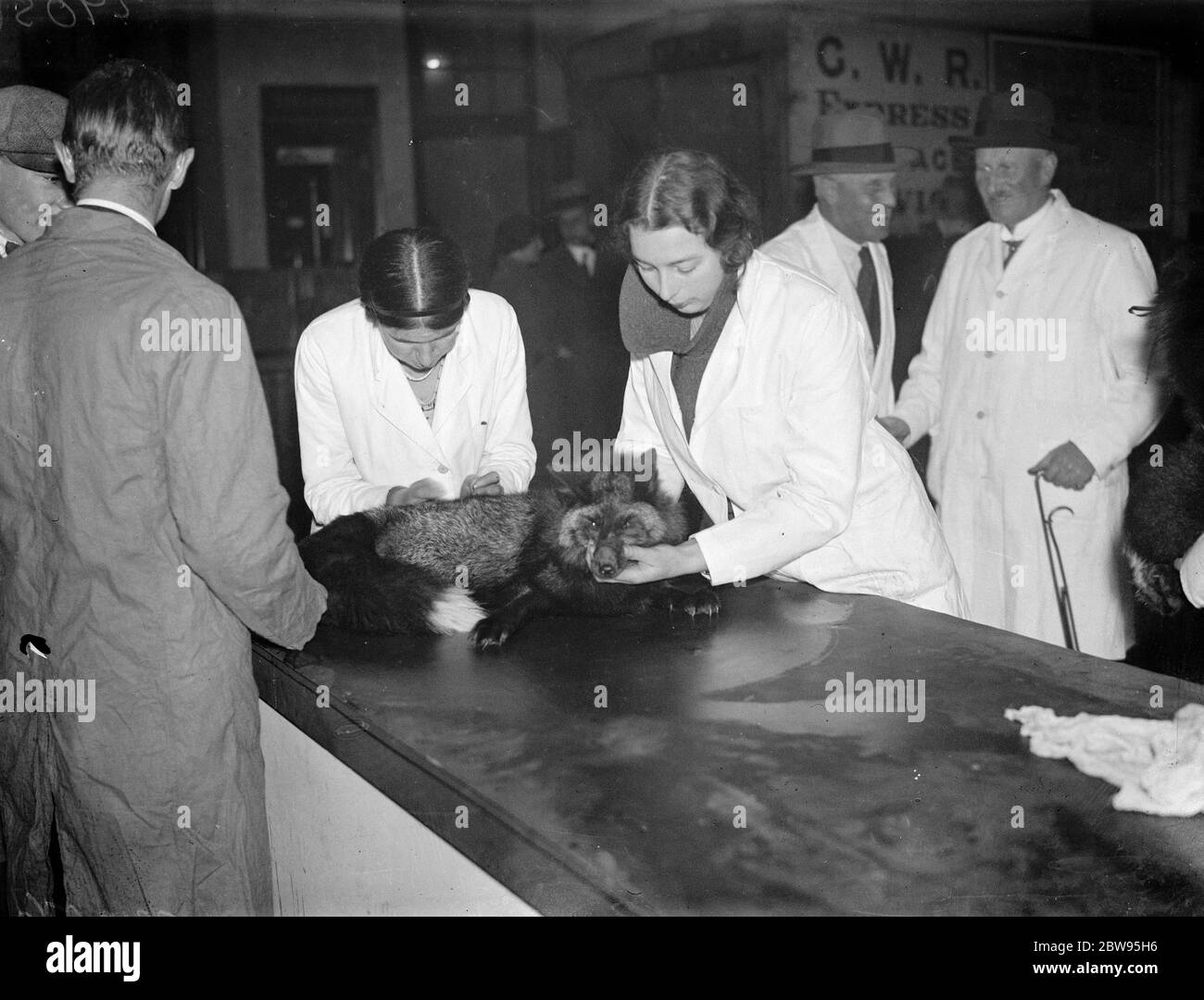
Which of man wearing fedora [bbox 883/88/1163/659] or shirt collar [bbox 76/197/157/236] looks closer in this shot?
shirt collar [bbox 76/197/157/236]

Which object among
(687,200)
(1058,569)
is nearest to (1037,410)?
(1058,569)

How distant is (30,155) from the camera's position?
222 centimetres

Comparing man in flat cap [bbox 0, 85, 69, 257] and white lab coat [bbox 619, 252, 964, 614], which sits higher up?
man in flat cap [bbox 0, 85, 69, 257]

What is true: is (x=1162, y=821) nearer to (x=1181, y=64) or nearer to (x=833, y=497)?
(x=833, y=497)

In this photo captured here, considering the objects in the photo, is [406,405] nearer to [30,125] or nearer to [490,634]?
[490,634]

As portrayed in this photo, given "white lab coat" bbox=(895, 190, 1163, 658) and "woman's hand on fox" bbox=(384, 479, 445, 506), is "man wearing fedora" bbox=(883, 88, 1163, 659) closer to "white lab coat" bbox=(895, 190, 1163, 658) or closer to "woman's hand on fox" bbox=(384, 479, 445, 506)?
"white lab coat" bbox=(895, 190, 1163, 658)

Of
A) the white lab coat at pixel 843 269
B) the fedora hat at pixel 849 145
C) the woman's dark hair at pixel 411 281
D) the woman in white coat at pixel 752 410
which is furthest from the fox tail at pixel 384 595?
the fedora hat at pixel 849 145

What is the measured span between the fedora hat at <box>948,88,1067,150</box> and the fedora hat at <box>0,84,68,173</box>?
2574mm

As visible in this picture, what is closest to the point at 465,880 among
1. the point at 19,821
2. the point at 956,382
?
the point at 19,821

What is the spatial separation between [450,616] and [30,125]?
144 cm

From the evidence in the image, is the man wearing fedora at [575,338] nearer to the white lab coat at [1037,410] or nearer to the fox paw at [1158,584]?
the white lab coat at [1037,410]

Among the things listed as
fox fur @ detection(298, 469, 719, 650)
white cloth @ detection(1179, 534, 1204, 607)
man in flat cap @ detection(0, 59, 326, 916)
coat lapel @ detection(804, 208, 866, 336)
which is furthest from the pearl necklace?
white cloth @ detection(1179, 534, 1204, 607)

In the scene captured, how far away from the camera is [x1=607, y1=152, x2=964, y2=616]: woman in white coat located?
2043 millimetres

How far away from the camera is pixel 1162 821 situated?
4.18ft
